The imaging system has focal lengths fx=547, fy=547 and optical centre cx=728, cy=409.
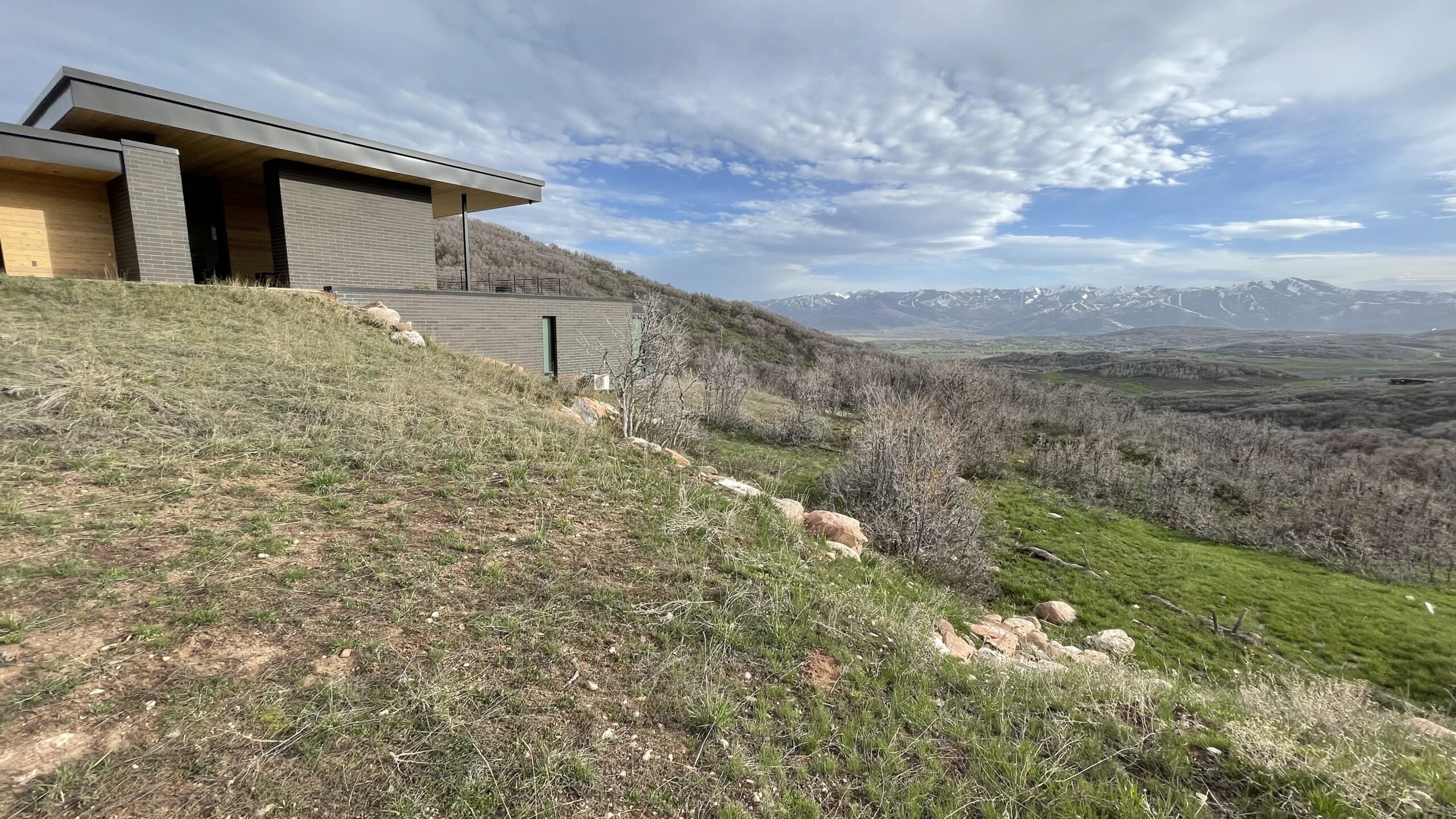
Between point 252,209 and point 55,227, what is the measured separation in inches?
192

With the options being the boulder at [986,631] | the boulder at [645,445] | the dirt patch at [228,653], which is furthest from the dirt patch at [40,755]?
the boulder at [986,631]

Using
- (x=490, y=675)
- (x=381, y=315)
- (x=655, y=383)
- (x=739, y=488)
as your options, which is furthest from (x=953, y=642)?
(x=381, y=315)

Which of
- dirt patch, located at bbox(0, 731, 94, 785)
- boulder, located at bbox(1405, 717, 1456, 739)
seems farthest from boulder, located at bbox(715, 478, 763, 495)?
dirt patch, located at bbox(0, 731, 94, 785)

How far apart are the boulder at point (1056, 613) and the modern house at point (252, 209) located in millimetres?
11260

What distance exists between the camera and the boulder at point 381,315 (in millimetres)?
13125

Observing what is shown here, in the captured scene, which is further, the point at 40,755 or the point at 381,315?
the point at 381,315

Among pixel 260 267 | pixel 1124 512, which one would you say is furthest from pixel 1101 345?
pixel 260 267

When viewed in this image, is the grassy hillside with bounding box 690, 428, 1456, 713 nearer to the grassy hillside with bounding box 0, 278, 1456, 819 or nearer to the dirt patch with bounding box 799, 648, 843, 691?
the grassy hillside with bounding box 0, 278, 1456, 819

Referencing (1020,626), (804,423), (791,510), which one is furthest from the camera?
(804,423)

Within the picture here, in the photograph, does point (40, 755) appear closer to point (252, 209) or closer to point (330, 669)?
point (330, 669)

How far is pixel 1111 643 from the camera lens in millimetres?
8227

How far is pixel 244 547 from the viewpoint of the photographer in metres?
4.54

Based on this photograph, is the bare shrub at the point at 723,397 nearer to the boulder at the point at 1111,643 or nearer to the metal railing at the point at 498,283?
the metal railing at the point at 498,283

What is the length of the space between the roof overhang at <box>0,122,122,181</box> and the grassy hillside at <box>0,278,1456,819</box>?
6.69 metres
